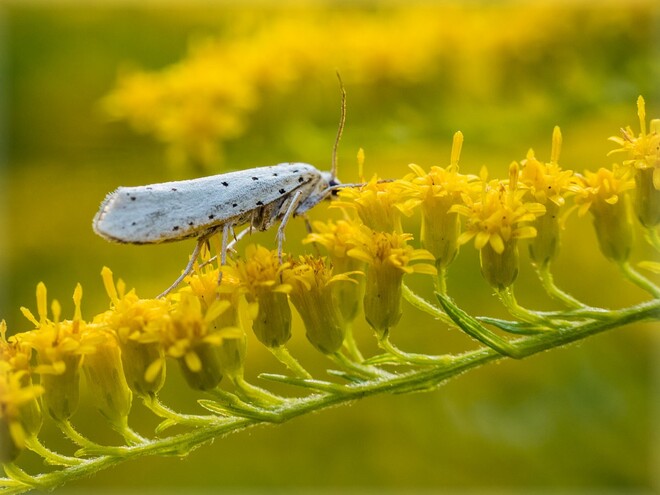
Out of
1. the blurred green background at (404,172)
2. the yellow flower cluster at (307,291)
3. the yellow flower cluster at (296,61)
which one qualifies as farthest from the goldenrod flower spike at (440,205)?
the yellow flower cluster at (296,61)

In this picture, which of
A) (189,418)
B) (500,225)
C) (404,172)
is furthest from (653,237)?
(404,172)

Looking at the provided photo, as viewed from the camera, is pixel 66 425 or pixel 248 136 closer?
pixel 66 425

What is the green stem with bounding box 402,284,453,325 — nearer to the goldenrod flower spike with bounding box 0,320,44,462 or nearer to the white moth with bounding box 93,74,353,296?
the white moth with bounding box 93,74,353,296

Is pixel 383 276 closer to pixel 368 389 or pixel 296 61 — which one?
pixel 368 389

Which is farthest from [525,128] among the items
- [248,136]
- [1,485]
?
[1,485]

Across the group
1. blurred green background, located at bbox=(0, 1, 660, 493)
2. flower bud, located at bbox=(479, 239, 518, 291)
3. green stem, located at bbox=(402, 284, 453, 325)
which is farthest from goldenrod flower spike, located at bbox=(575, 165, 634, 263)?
blurred green background, located at bbox=(0, 1, 660, 493)

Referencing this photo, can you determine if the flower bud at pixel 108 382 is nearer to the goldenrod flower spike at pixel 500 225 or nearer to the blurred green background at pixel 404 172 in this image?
the goldenrod flower spike at pixel 500 225

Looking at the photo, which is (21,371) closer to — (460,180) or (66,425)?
(66,425)

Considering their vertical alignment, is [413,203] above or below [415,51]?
below

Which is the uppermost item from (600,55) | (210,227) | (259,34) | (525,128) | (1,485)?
(259,34)
